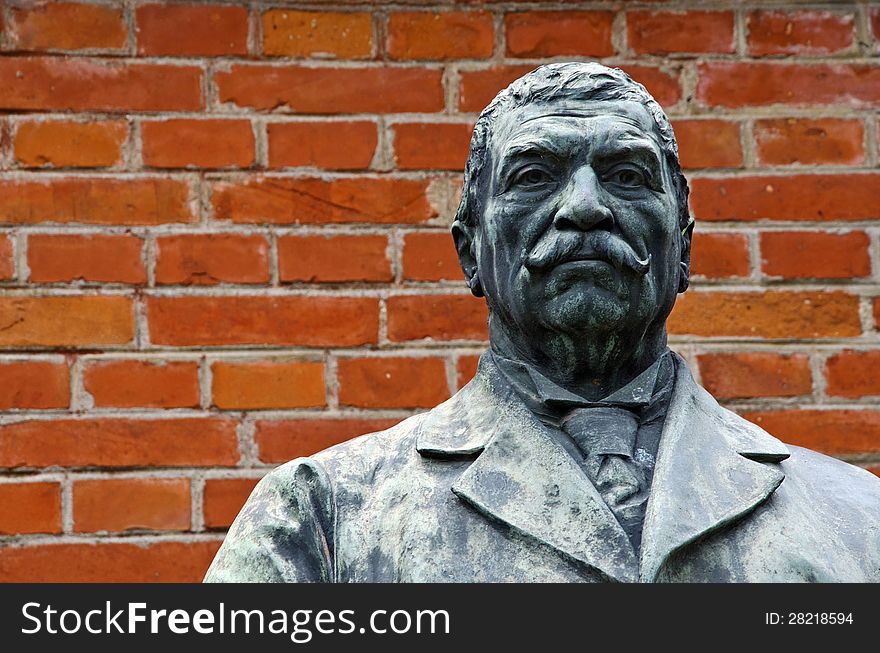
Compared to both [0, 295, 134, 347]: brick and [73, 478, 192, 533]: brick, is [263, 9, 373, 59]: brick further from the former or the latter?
[73, 478, 192, 533]: brick

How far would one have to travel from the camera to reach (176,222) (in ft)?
11.1

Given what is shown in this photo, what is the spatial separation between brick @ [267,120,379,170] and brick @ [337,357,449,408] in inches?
14.3

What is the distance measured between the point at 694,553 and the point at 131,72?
1561 millimetres

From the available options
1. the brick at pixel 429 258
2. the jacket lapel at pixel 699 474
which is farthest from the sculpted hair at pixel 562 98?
the brick at pixel 429 258

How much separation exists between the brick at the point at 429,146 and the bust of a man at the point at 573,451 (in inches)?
32.2

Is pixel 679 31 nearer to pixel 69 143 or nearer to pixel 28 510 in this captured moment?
pixel 69 143

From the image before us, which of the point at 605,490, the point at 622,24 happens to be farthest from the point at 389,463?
the point at 622,24

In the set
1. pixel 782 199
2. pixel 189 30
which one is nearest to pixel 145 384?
pixel 189 30

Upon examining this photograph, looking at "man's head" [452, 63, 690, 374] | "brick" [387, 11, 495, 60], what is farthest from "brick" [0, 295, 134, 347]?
"man's head" [452, 63, 690, 374]

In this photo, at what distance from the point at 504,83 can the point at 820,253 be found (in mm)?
660

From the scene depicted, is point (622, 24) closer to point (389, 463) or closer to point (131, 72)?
point (131, 72)

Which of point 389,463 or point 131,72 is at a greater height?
point 131,72

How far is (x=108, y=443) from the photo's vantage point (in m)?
3.32

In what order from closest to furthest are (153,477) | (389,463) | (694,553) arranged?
(694,553) < (389,463) < (153,477)
